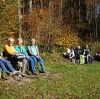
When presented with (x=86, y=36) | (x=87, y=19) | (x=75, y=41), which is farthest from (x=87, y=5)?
(x=75, y=41)

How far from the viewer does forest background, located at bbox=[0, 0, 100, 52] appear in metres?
22.7

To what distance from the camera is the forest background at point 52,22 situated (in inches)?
895

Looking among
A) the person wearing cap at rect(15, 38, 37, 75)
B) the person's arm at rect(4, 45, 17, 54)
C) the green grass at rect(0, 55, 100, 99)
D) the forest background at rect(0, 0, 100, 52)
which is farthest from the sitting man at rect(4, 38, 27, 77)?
the forest background at rect(0, 0, 100, 52)

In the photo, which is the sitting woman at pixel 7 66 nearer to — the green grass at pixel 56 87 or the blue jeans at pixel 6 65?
the blue jeans at pixel 6 65

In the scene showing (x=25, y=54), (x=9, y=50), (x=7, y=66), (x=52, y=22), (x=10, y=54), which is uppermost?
(x=52, y=22)

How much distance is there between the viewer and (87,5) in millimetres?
41656

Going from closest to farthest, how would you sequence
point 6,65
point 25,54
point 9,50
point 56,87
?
point 56,87
point 6,65
point 9,50
point 25,54

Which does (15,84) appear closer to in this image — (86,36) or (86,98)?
(86,98)

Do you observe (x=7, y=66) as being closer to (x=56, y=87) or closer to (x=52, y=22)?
(x=56, y=87)

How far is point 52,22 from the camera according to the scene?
2792 cm

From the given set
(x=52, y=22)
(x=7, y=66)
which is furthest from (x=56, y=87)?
(x=52, y=22)

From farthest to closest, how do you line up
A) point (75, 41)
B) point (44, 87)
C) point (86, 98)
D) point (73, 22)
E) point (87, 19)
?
point (87, 19) < point (73, 22) < point (75, 41) < point (44, 87) < point (86, 98)

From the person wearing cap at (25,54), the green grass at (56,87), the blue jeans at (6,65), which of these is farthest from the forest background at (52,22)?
the green grass at (56,87)

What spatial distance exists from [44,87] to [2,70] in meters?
1.81
